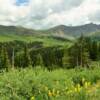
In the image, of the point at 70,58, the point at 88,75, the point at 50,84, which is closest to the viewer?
the point at 50,84

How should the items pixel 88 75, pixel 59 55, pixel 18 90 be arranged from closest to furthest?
1. pixel 18 90
2. pixel 88 75
3. pixel 59 55

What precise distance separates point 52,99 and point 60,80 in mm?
4040

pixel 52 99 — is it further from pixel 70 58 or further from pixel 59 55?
pixel 59 55

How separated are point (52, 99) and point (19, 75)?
319cm

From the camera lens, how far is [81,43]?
3401 inches

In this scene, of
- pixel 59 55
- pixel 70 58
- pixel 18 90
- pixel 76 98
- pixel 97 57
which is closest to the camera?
pixel 76 98

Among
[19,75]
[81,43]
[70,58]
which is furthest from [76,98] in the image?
[70,58]

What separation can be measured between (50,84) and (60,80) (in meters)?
1.39

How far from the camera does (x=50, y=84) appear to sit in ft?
34.8

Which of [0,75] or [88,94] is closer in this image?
[88,94]

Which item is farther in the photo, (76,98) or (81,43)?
(81,43)

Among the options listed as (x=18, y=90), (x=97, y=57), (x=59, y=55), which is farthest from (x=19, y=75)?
(x=59, y=55)

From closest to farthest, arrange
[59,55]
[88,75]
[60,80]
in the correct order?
[60,80] → [88,75] → [59,55]

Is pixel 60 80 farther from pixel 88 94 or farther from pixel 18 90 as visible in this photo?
pixel 88 94
